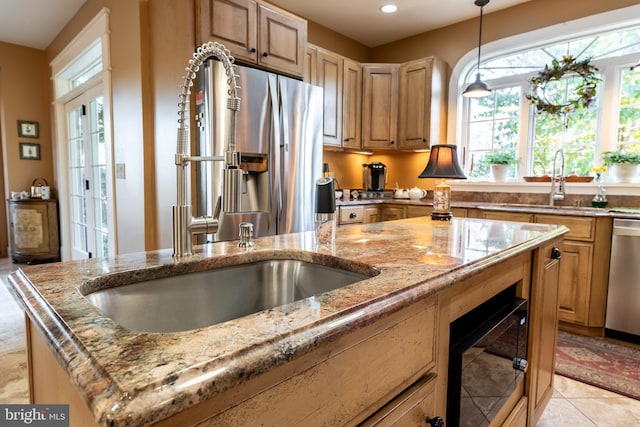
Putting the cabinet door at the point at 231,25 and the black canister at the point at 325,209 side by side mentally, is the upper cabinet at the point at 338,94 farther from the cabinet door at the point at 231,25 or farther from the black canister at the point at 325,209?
the black canister at the point at 325,209

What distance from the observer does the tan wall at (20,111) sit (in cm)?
477

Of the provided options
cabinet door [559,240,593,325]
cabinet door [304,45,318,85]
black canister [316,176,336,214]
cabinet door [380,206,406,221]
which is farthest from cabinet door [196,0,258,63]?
cabinet door [559,240,593,325]

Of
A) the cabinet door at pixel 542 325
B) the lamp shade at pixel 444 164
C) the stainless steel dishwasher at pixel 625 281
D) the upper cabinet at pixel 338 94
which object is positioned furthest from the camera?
the upper cabinet at pixel 338 94

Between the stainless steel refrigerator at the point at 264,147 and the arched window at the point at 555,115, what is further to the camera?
the arched window at the point at 555,115

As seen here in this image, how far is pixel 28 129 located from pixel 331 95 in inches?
164

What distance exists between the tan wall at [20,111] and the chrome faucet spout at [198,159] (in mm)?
5303

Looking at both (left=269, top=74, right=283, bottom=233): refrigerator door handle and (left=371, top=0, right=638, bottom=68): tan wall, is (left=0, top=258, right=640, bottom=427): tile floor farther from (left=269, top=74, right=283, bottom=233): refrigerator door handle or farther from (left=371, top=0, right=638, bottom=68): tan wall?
(left=371, top=0, right=638, bottom=68): tan wall

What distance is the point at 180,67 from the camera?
2.44 m

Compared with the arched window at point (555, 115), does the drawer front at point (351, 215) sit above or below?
below

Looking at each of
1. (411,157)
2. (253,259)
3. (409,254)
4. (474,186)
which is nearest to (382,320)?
(409,254)

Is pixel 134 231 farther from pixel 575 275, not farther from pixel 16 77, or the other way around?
pixel 16 77

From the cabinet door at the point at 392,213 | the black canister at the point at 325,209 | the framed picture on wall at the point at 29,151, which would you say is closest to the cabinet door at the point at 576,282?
the cabinet door at the point at 392,213

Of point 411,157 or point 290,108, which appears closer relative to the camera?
point 290,108

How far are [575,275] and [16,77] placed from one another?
658 cm
